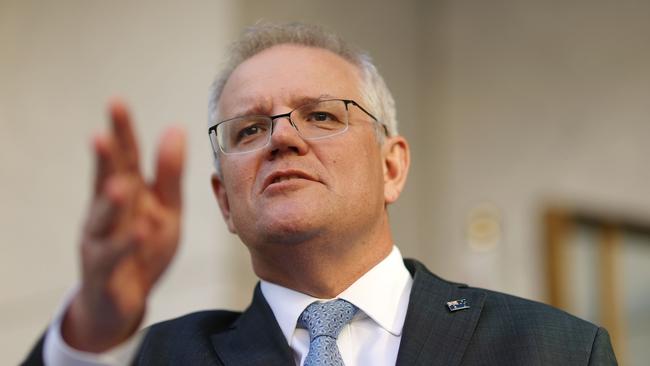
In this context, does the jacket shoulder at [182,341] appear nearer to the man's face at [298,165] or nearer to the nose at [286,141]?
the man's face at [298,165]

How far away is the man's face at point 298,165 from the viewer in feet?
8.28

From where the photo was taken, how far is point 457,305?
254 cm

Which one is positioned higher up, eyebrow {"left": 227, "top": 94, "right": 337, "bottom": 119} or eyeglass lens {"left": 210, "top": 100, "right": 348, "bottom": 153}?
eyebrow {"left": 227, "top": 94, "right": 337, "bottom": 119}

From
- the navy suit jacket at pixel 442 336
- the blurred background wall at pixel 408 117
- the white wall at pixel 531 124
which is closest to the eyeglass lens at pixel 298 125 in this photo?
the navy suit jacket at pixel 442 336

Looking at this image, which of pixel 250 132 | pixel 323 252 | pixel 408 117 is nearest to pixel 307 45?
pixel 250 132

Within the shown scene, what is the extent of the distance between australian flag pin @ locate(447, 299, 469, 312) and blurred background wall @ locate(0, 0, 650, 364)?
2.56 metres

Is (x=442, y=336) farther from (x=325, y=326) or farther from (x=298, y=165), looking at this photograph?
(x=298, y=165)

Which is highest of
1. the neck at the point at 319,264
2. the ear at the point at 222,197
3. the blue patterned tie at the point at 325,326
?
the ear at the point at 222,197

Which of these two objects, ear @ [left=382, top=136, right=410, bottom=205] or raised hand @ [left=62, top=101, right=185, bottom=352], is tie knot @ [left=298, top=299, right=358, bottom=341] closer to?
ear @ [left=382, top=136, right=410, bottom=205]

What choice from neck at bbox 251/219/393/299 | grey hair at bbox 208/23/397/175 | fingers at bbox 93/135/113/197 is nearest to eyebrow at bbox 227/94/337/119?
grey hair at bbox 208/23/397/175

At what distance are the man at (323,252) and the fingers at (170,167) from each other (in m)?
0.42

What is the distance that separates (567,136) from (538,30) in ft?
2.36

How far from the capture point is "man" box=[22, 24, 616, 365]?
242 cm

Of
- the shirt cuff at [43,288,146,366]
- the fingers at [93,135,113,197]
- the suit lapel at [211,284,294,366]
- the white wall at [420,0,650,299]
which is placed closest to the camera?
the fingers at [93,135,113,197]
